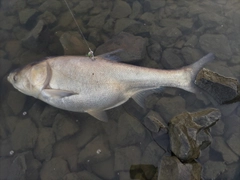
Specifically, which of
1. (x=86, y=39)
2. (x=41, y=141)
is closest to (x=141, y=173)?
(x=41, y=141)

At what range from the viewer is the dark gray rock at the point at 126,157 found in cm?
360

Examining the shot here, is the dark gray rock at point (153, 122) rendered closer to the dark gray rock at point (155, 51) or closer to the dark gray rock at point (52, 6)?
the dark gray rock at point (155, 51)

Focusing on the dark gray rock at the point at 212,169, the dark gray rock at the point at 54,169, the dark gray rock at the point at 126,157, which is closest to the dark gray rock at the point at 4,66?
the dark gray rock at the point at 54,169

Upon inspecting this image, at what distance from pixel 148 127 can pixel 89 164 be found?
102 cm

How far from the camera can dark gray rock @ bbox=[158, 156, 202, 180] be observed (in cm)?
304

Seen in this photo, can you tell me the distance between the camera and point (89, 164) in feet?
12.3

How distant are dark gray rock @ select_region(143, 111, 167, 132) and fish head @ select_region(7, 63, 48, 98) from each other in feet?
5.16

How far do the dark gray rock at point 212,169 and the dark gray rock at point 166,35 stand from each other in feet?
7.21

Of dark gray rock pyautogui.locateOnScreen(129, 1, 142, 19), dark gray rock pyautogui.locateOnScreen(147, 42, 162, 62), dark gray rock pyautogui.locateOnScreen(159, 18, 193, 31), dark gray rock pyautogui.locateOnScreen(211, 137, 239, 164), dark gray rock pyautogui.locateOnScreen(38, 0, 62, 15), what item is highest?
dark gray rock pyautogui.locateOnScreen(38, 0, 62, 15)

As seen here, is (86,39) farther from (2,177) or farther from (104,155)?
(2,177)

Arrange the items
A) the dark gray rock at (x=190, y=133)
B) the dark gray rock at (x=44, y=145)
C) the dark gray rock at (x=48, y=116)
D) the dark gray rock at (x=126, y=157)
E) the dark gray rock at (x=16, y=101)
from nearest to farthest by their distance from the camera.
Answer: the dark gray rock at (x=190, y=133), the dark gray rock at (x=126, y=157), the dark gray rock at (x=44, y=145), the dark gray rock at (x=48, y=116), the dark gray rock at (x=16, y=101)

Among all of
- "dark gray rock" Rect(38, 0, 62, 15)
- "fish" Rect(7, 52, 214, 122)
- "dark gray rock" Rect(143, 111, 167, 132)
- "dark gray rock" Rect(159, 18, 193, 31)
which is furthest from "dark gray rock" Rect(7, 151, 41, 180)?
"dark gray rock" Rect(159, 18, 193, 31)

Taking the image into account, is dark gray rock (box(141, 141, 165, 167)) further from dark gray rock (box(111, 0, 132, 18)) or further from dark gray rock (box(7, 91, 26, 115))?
dark gray rock (box(111, 0, 132, 18))

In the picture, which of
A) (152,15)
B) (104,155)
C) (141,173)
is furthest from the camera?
(152,15)
